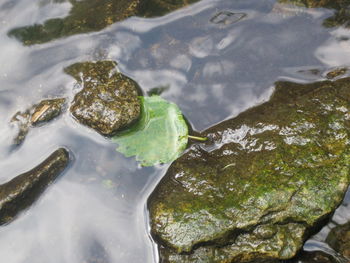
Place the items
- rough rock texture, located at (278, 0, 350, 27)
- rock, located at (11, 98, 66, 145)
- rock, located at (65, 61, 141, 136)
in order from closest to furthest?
rock, located at (65, 61, 141, 136) < rock, located at (11, 98, 66, 145) < rough rock texture, located at (278, 0, 350, 27)

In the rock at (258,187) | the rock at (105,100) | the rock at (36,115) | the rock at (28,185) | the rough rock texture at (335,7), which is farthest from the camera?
the rough rock texture at (335,7)

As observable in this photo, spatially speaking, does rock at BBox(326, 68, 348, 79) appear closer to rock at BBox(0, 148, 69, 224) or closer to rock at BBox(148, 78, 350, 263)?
rock at BBox(148, 78, 350, 263)

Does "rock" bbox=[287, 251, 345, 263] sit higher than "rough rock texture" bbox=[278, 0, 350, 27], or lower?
lower

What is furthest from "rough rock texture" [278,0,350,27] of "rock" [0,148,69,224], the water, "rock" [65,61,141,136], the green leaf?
"rock" [0,148,69,224]

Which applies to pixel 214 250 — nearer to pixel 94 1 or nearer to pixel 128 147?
pixel 128 147

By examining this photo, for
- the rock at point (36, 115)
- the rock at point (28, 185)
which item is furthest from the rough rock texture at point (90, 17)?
the rock at point (28, 185)

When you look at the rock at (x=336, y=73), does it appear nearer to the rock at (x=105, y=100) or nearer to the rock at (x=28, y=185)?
the rock at (x=105, y=100)

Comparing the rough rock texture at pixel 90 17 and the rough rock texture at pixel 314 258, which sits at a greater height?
the rough rock texture at pixel 90 17
